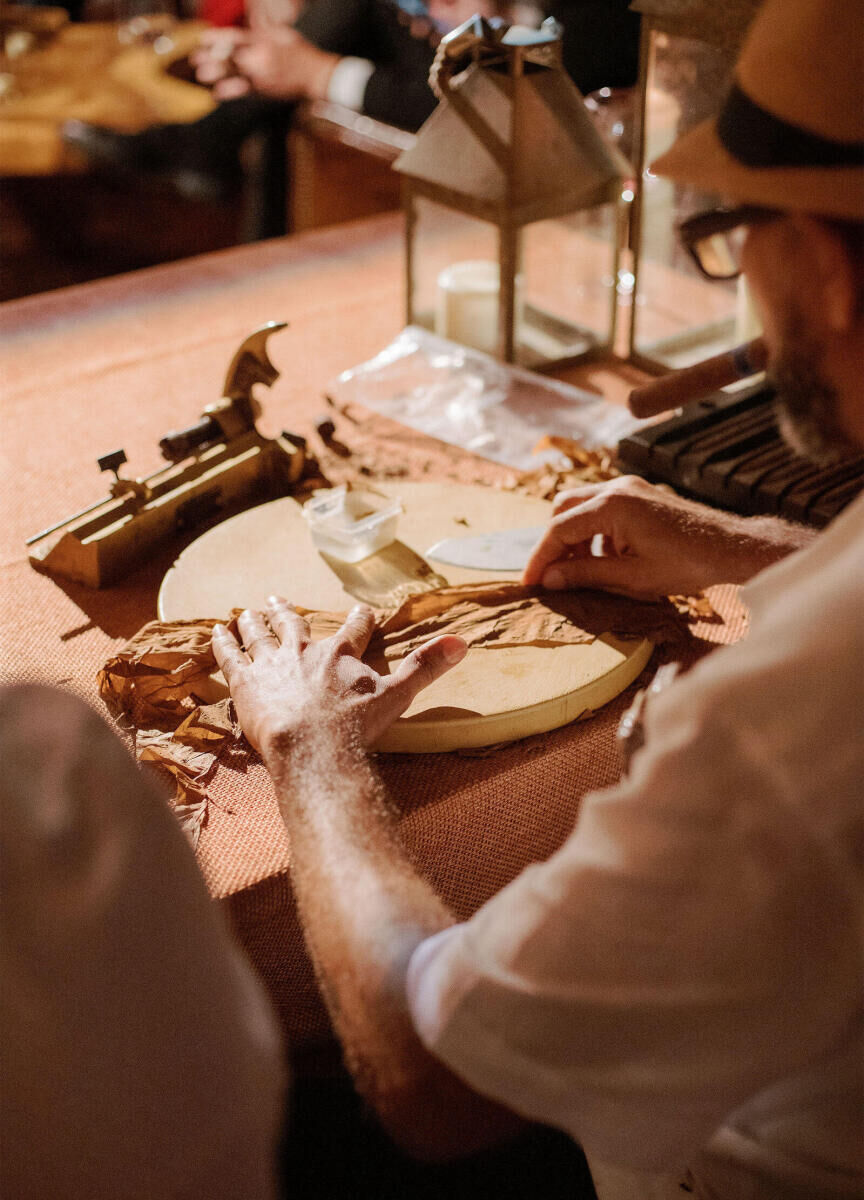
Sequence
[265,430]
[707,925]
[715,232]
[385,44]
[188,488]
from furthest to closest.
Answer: [385,44]
[265,430]
[188,488]
[715,232]
[707,925]

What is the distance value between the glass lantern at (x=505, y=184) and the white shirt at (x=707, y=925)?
114cm

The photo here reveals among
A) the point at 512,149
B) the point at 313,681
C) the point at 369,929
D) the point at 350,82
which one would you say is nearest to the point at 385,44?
the point at 350,82

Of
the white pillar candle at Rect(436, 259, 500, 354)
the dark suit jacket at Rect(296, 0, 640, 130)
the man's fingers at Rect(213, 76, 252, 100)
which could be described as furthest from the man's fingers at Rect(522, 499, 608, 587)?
the man's fingers at Rect(213, 76, 252, 100)

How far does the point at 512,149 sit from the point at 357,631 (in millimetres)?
885

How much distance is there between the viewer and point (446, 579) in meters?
1.33

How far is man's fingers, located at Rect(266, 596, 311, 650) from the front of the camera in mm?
1134

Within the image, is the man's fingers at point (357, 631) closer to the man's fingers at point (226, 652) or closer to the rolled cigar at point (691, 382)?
the man's fingers at point (226, 652)

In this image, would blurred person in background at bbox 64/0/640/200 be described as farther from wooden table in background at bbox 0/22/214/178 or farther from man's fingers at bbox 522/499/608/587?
man's fingers at bbox 522/499/608/587

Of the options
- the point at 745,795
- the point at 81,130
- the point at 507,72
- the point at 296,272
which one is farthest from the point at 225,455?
the point at 81,130

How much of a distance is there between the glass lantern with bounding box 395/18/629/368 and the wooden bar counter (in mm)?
180

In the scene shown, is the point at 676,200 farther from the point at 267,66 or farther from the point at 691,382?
the point at 267,66

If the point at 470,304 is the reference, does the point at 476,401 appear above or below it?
below

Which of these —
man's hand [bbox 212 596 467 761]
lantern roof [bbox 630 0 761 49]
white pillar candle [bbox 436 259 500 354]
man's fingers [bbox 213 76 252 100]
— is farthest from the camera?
man's fingers [bbox 213 76 252 100]

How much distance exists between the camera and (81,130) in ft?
14.0
